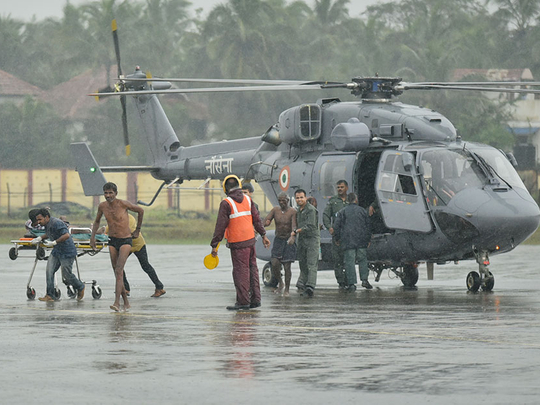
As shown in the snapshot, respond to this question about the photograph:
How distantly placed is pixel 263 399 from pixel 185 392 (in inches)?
23.9

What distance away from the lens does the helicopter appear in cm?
1750

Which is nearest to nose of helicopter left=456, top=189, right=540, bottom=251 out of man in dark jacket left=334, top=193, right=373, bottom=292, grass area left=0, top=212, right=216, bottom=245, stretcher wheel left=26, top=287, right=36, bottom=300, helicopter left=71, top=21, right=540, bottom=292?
helicopter left=71, top=21, right=540, bottom=292

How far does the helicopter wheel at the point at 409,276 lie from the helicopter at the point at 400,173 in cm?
2

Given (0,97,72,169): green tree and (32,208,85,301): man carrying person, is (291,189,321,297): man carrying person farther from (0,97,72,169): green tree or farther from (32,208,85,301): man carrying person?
(0,97,72,169): green tree

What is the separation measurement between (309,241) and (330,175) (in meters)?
2.43

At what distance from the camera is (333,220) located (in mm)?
18828

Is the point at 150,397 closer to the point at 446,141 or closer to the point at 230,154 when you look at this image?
the point at 446,141

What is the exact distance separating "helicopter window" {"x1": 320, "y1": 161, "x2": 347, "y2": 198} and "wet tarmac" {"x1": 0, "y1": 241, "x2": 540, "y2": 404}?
1976 mm

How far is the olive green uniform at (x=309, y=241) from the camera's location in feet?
56.8

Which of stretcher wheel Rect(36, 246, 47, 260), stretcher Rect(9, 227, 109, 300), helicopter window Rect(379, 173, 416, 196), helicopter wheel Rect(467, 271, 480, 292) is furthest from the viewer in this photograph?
helicopter window Rect(379, 173, 416, 196)

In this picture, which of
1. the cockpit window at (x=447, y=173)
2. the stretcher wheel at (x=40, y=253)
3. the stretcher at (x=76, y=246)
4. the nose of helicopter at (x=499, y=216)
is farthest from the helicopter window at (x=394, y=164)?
the stretcher wheel at (x=40, y=253)

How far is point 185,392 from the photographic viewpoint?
8.18 metres

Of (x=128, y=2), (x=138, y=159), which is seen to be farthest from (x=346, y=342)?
(x=128, y=2)

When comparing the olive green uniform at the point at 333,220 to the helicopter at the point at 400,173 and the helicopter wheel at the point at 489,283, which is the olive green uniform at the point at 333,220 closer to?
the helicopter at the point at 400,173
